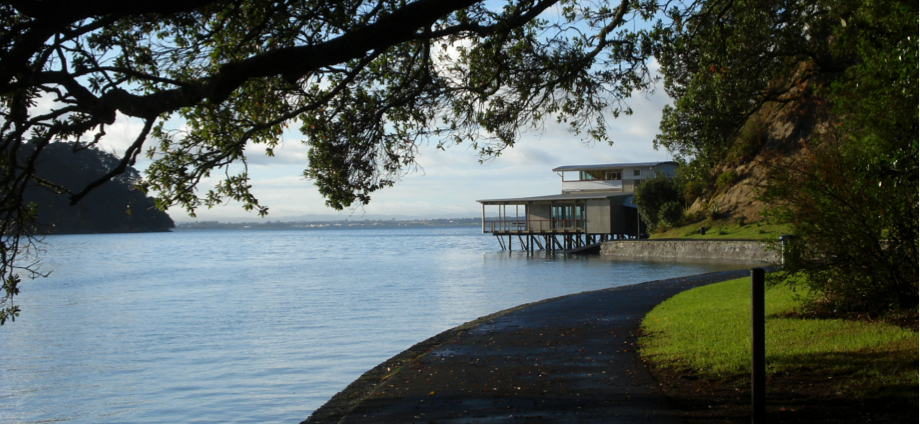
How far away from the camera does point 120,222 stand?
149000 mm

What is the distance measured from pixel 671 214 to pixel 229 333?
34.8 m

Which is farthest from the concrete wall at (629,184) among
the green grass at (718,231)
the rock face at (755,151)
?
the rock face at (755,151)

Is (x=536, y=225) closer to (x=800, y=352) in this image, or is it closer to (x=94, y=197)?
(x=800, y=352)

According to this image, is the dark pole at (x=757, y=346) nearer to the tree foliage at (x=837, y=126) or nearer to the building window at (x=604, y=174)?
the tree foliage at (x=837, y=126)

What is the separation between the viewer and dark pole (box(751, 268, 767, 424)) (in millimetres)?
4898

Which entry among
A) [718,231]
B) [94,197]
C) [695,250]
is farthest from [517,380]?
[94,197]

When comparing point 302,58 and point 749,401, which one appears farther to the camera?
point 302,58

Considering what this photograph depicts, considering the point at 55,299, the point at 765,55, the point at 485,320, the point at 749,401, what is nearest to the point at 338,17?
the point at 485,320

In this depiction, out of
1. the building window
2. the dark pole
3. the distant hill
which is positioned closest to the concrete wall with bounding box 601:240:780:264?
the building window

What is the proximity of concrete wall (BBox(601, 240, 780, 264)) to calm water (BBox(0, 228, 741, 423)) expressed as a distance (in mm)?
2158

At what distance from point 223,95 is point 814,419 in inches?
240

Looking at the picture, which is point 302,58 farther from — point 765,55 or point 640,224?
point 640,224

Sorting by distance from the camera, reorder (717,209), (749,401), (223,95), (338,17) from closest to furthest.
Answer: (749,401)
(223,95)
(338,17)
(717,209)

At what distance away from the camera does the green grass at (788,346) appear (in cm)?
662
